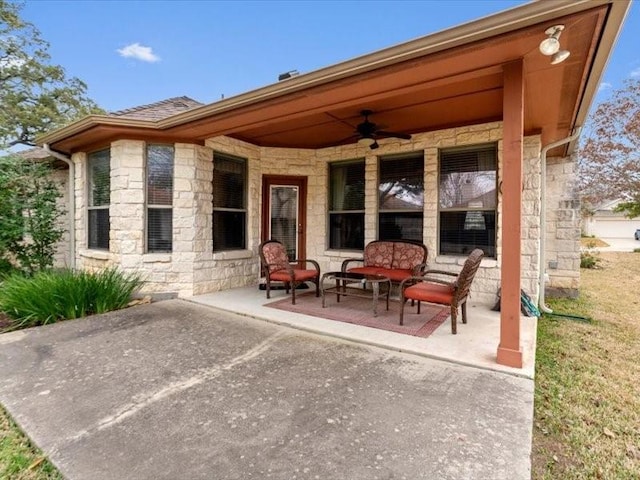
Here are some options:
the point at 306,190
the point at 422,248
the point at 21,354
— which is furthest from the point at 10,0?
the point at 422,248

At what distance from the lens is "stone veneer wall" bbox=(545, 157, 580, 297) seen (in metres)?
5.72

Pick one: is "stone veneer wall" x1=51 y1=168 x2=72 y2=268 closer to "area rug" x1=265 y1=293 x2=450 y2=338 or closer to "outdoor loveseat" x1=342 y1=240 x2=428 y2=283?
"area rug" x1=265 y1=293 x2=450 y2=338

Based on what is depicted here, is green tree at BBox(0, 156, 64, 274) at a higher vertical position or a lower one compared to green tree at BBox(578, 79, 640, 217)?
lower

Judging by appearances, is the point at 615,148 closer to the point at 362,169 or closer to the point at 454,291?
the point at 362,169

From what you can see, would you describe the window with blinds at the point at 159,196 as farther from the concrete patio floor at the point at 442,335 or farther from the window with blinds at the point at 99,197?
the concrete patio floor at the point at 442,335

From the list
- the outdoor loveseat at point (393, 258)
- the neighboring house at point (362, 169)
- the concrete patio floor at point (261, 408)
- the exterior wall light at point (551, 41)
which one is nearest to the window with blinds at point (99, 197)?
the neighboring house at point (362, 169)

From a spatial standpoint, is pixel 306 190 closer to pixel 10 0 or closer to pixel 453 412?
pixel 453 412

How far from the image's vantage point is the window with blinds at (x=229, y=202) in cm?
554

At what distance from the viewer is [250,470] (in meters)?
1.61

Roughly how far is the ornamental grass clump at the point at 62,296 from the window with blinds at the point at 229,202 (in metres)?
1.54

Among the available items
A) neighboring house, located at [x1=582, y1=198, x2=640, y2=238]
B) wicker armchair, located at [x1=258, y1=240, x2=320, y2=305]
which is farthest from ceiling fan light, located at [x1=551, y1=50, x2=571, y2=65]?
neighboring house, located at [x1=582, y1=198, x2=640, y2=238]

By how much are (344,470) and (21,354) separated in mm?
3308

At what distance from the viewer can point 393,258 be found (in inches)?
207

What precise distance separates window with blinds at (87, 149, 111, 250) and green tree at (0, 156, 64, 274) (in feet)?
1.89
